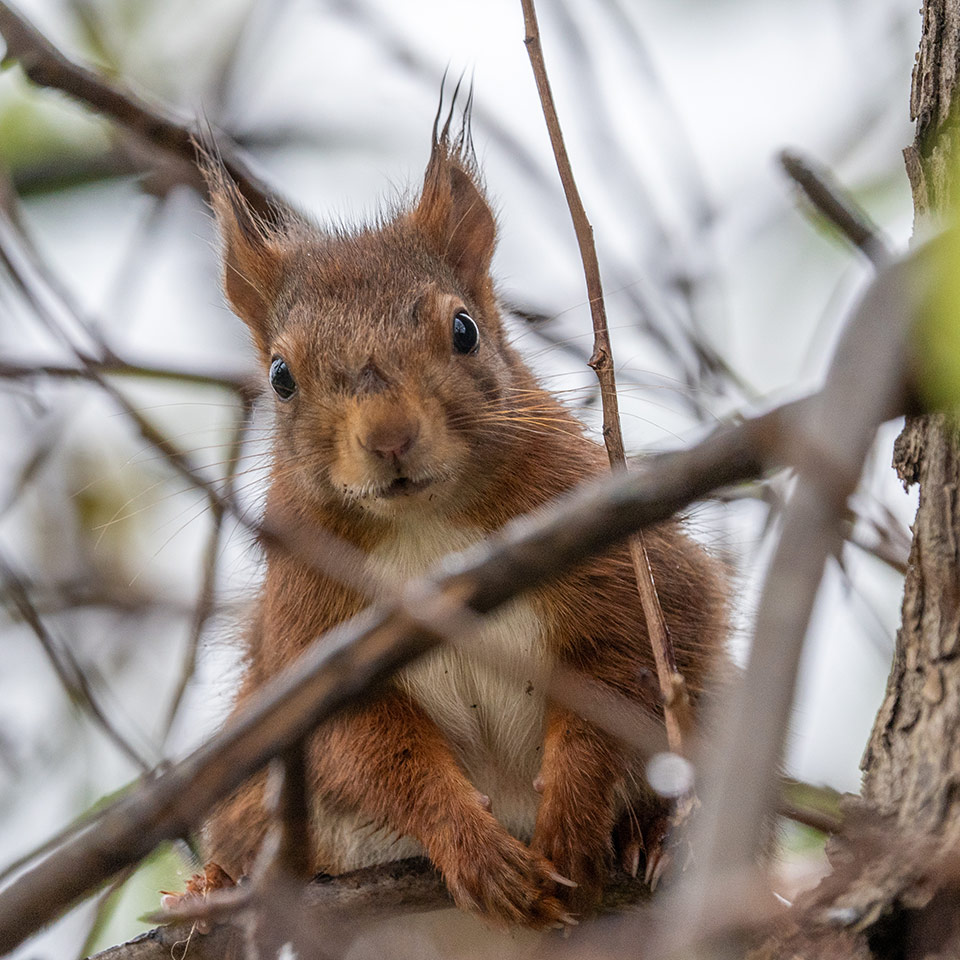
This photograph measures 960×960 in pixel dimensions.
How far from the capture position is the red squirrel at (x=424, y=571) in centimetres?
266

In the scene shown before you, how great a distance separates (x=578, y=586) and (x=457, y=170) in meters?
1.33

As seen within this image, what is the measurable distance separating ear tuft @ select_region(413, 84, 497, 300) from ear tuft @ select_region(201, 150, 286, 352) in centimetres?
43

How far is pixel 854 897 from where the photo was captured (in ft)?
4.86

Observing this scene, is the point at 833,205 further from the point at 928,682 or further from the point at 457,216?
the point at 457,216

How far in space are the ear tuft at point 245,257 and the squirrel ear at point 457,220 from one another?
1.42 feet

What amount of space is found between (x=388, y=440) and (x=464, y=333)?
0.60 meters

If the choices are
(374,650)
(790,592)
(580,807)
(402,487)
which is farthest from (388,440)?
(790,592)

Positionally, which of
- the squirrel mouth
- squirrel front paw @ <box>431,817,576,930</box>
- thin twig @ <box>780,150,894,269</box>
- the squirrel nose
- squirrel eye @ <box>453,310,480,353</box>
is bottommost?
squirrel front paw @ <box>431,817,576,930</box>

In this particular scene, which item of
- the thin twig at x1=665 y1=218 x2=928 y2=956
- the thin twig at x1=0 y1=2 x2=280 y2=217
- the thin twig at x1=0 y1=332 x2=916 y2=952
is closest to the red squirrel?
the thin twig at x1=0 y1=2 x2=280 y2=217

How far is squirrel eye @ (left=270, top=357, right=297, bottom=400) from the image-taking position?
3.03 m

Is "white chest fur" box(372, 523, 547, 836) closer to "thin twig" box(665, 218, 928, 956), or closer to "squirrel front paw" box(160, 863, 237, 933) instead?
"squirrel front paw" box(160, 863, 237, 933)

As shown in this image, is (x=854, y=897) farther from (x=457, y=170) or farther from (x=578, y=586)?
(x=457, y=170)

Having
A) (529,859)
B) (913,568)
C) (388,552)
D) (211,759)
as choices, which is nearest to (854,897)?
(913,568)

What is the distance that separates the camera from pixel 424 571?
2.95 meters
